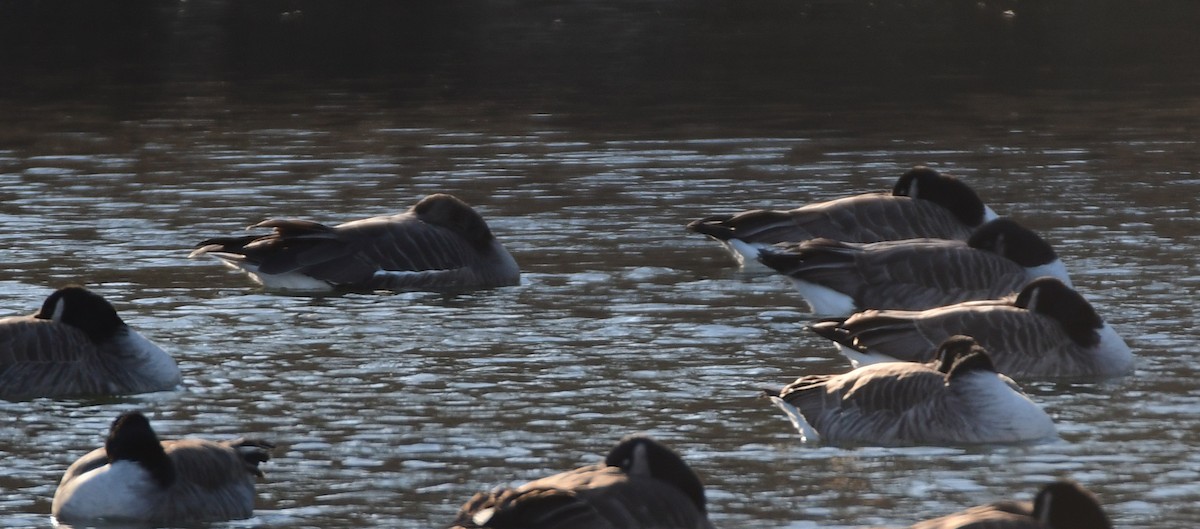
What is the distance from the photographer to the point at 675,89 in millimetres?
34844

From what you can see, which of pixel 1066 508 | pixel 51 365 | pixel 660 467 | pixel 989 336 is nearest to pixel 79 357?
pixel 51 365

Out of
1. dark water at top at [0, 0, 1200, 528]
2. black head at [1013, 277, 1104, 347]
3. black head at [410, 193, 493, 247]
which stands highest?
black head at [1013, 277, 1104, 347]

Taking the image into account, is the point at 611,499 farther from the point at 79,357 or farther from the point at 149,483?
the point at 79,357

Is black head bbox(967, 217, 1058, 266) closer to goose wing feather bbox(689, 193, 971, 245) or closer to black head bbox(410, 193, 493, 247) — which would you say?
goose wing feather bbox(689, 193, 971, 245)

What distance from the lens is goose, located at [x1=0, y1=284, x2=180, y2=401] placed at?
1455 centimetres

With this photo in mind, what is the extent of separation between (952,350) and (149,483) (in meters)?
5.17

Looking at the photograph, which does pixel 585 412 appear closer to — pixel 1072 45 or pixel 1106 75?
pixel 1106 75

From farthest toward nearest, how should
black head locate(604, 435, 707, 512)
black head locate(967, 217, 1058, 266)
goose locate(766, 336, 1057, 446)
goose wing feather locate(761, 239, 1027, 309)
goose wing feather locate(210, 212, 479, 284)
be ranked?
1. goose wing feather locate(210, 212, 479, 284)
2. black head locate(967, 217, 1058, 266)
3. goose wing feather locate(761, 239, 1027, 309)
4. goose locate(766, 336, 1057, 446)
5. black head locate(604, 435, 707, 512)

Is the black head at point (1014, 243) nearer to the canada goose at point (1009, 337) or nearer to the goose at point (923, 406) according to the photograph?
the canada goose at point (1009, 337)

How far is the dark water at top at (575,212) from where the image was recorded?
12.5 metres

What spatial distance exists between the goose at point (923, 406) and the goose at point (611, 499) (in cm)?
306

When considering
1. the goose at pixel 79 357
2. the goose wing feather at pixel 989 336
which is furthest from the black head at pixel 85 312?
the goose wing feather at pixel 989 336

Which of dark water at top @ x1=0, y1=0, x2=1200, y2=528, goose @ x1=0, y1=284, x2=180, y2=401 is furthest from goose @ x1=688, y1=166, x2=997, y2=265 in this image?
goose @ x1=0, y1=284, x2=180, y2=401

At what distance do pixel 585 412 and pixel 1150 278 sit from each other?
22.1 feet
